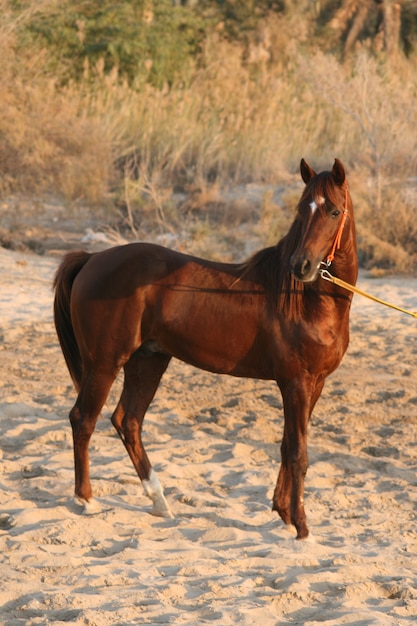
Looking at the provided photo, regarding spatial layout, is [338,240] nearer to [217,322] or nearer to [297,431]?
[217,322]

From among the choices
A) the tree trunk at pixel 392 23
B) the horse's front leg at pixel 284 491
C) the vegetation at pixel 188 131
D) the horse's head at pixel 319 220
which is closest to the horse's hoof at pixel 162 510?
the horse's front leg at pixel 284 491

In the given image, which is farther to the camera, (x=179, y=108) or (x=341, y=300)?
(x=179, y=108)

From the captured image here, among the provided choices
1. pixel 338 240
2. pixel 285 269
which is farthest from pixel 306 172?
pixel 285 269

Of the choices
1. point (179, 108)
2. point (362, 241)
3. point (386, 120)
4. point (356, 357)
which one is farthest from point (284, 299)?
point (179, 108)

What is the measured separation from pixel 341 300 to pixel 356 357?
11.7 ft

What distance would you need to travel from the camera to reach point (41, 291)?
1017 cm

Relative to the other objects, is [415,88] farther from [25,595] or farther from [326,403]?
[25,595]

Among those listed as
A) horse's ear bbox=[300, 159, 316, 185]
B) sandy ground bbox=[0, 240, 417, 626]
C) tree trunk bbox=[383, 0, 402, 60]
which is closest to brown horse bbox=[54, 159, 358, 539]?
horse's ear bbox=[300, 159, 316, 185]

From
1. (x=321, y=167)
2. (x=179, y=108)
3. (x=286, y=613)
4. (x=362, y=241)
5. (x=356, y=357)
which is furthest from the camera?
(x=179, y=108)

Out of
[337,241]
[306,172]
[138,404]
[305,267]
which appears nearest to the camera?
[305,267]

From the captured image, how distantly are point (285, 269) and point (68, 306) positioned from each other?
4.11 feet

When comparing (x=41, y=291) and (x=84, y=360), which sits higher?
(x=84, y=360)

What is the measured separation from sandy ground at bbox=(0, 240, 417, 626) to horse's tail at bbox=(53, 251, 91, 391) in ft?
2.14

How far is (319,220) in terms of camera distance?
4438 millimetres
